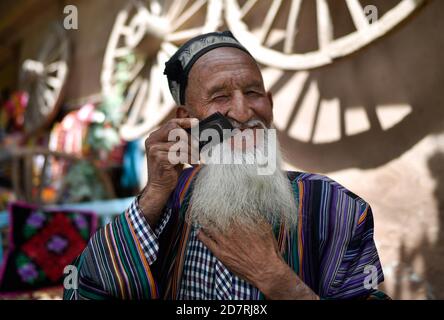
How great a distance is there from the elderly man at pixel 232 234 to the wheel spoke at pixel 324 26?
2.38 ft

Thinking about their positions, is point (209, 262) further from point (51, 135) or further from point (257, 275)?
point (51, 135)

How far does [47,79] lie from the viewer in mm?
4836

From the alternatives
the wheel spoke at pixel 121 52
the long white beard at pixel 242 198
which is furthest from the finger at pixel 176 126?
the wheel spoke at pixel 121 52

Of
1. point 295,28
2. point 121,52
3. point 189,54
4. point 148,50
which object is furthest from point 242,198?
point 121,52

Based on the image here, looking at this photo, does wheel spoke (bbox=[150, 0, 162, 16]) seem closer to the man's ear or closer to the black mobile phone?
the man's ear

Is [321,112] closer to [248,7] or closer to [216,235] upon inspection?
[248,7]

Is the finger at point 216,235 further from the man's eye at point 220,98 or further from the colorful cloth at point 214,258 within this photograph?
the man's eye at point 220,98

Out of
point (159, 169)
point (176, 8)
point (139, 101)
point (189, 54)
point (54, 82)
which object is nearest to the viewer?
point (159, 169)

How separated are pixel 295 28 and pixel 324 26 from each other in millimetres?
223

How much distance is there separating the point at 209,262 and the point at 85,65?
404 centimetres

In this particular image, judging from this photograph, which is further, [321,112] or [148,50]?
[148,50]

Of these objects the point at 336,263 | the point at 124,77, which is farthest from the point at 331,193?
the point at 124,77

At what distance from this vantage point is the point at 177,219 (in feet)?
3.71

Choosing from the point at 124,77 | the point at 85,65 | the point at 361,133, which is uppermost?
the point at 85,65
